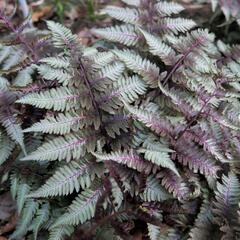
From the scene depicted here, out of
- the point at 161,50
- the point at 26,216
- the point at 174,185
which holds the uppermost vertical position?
the point at 161,50

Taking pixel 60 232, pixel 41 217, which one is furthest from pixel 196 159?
pixel 41 217

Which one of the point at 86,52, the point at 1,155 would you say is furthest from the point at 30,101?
the point at 86,52

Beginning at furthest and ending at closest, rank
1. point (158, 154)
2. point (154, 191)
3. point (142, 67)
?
1. point (142, 67)
2. point (154, 191)
3. point (158, 154)

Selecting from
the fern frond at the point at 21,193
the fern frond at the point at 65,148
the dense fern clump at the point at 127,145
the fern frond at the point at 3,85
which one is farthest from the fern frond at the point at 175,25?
the fern frond at the point at 21,193

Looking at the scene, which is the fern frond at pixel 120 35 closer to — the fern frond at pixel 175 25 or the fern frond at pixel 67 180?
the fern frond at pixel 175 25

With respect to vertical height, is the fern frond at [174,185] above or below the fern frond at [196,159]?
below

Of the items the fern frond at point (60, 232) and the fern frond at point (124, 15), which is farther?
the fern frond at point (124, 15)

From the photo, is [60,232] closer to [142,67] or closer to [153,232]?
[153,232]
